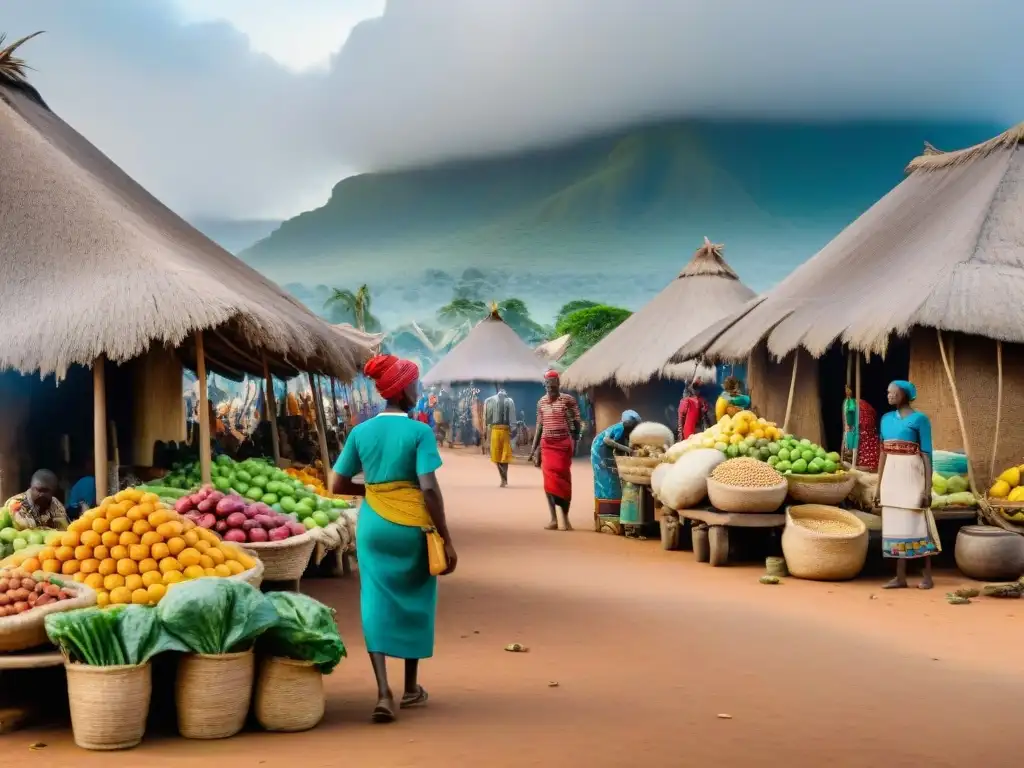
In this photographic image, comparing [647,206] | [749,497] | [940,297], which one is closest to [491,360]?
[940,297]

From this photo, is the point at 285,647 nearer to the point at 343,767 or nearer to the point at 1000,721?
the point at 343,767

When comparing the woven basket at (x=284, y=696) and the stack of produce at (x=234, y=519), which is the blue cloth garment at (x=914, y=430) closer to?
the stack of produce at (x=234, y=519)

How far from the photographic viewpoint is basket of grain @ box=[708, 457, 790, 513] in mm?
11133

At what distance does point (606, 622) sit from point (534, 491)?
12.6 metres

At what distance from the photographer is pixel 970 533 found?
10.6 m

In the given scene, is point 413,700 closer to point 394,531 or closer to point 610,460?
point 394,531

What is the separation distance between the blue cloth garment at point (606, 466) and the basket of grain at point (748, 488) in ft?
8.78

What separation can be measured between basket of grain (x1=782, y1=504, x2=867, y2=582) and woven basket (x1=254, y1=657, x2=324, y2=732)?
6295 millimetres

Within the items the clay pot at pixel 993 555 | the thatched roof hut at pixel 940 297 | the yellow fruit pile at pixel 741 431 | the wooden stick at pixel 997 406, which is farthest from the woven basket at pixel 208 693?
the wooden stick at pixel 997 406

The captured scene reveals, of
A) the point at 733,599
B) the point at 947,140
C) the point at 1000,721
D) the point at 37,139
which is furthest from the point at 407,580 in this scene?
the point at 947,140

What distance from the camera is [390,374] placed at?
5.88 m

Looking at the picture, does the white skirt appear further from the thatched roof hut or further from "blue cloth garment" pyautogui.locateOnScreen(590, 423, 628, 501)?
"blue cloth garment" pyautogui.locateOnScreen(590, 423, 628, 501)

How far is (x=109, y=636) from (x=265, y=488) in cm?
489

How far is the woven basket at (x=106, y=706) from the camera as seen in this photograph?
500 centimetres
